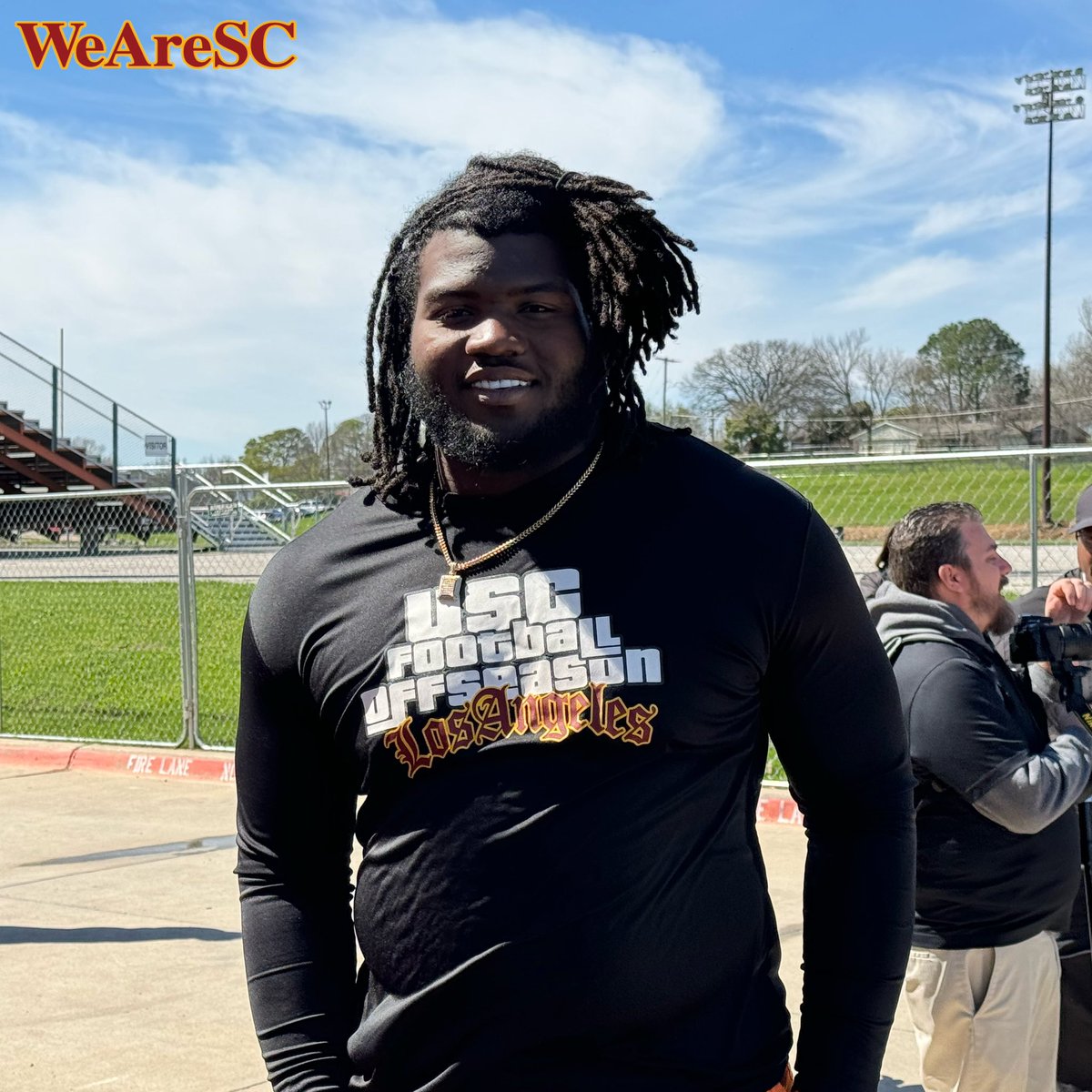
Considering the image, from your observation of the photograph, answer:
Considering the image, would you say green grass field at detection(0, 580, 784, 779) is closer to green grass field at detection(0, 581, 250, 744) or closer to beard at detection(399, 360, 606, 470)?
green grass field at detection(0, 581, 250, 744)

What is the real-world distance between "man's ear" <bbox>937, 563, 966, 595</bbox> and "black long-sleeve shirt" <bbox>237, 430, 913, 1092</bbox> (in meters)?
1.86

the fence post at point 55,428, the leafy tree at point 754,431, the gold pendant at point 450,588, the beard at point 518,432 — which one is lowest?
the gold pendant at point 450,588

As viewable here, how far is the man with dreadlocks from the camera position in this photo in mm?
1733

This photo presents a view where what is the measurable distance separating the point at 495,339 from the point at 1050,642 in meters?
2.03

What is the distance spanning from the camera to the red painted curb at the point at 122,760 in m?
9.69

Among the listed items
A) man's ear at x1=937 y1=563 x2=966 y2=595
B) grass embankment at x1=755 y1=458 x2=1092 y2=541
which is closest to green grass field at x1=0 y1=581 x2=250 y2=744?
grass embankment at x1=755 y1=458 x2=1092 y2=541

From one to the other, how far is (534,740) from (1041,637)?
204 centimetres

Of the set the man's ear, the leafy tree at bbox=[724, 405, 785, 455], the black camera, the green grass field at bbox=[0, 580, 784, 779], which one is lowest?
the green grass field at bbox=[0, 580, 784, 779]

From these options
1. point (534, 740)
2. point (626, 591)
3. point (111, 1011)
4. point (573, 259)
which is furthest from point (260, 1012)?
point (111, 1011)

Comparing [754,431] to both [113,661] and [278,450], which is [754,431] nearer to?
[278,450]

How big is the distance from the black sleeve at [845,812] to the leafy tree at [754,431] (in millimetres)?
63511

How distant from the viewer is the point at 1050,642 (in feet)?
11.3

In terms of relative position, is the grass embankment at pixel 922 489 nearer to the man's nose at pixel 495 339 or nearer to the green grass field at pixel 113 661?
the green grass field at pixel 113 661

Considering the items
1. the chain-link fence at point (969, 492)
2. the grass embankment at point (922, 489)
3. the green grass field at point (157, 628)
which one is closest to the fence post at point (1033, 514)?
the chain-link fence at point (969, 492)
